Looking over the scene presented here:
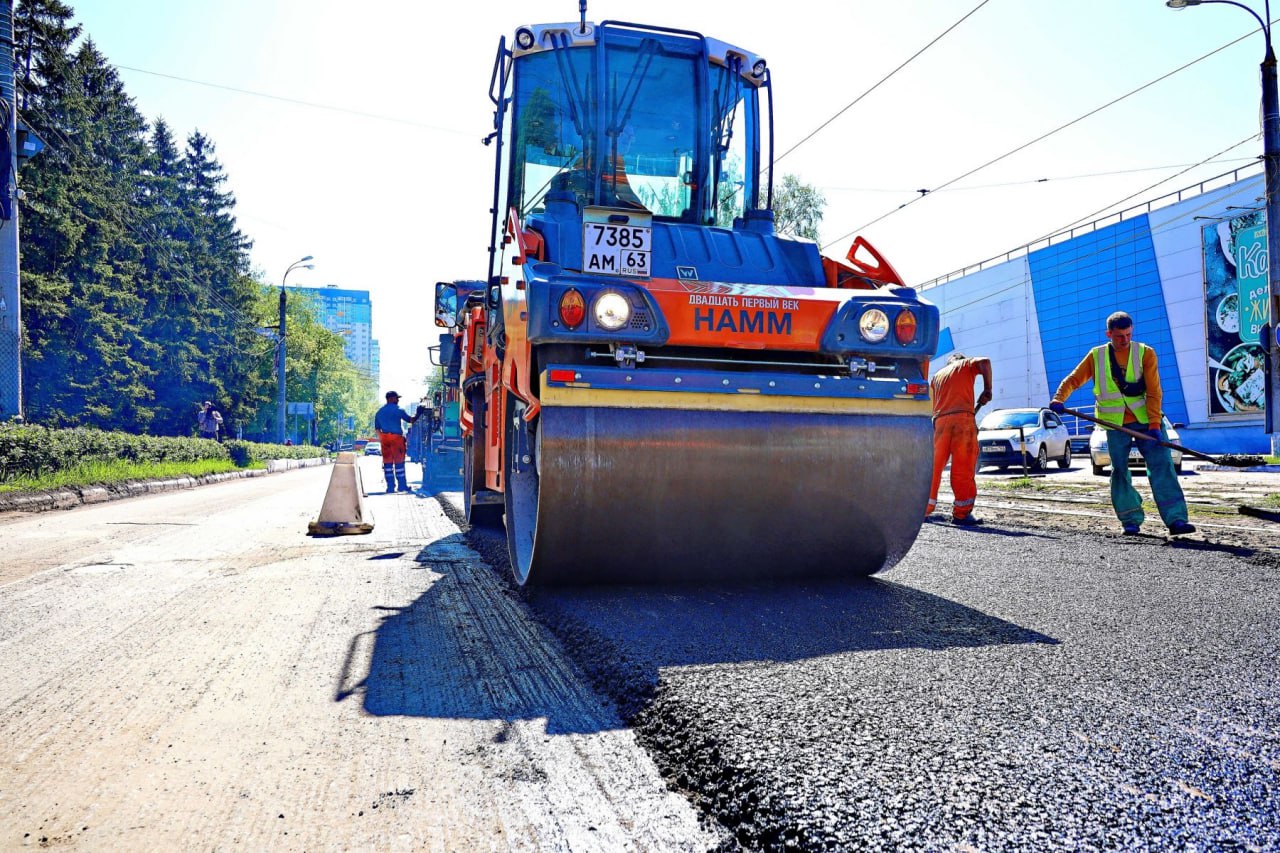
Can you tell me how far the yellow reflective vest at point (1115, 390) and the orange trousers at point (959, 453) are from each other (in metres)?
1.42

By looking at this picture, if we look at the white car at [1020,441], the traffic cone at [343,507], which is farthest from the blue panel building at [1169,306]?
the traffic cone at [343,507]

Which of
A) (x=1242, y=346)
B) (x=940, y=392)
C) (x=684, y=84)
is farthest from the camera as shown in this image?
(x=1242, y=346)

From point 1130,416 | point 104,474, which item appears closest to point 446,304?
point 1130,416

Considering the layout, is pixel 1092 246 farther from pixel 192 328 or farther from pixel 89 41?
pixel 89 41

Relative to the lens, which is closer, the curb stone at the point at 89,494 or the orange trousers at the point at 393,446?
the curb stone at the point at 89,494

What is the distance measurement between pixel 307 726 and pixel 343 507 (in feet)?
18.2

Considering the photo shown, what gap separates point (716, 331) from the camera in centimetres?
370

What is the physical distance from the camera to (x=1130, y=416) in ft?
20.8

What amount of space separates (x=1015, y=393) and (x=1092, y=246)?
26.2ft

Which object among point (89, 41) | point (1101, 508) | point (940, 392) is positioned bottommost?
point (1101, 508)

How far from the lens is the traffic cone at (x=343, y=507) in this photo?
744cm

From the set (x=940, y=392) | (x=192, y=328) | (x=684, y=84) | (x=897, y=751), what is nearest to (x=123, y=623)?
(x=897, y=751)

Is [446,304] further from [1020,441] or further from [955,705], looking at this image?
[1020,441]

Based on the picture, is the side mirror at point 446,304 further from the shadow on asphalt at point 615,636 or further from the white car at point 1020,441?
the white car at point 1020,441
